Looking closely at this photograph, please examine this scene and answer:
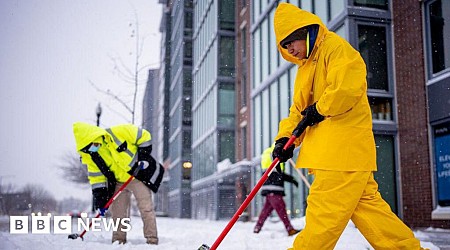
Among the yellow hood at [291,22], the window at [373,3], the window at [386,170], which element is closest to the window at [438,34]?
the window at [373,3]

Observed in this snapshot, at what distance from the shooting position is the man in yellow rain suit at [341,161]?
318cm

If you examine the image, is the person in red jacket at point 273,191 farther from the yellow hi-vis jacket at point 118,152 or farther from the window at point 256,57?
the window at point 256,57

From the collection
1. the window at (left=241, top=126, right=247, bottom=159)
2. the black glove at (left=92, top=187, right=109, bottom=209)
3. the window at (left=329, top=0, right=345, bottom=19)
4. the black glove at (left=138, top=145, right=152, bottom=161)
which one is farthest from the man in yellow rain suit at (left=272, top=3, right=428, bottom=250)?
the window at (left=241, top=126, right=247, bottom=159)

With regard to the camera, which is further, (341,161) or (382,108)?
(382,108)

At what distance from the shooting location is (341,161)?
3.21 meters

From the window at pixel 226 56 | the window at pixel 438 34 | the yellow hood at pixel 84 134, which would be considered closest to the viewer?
the yellow hood at pixel 84 134

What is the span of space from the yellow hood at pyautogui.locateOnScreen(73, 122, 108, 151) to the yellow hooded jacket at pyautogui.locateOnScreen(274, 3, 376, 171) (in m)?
3.34

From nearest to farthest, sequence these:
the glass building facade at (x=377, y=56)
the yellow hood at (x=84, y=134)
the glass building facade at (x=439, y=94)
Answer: the yellow hood at (x=84, y=134) < the glass building facade at (x=439, y=94) < the glass building facade at (x=377, y=56)

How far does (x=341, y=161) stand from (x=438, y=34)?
28.8 ft

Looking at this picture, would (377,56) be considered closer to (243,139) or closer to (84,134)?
(84,134)

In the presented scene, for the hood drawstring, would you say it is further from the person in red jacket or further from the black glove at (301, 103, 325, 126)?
the person in red jacket

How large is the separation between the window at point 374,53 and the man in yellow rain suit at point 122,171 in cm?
733

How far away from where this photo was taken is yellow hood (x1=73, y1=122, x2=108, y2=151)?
20.4ft

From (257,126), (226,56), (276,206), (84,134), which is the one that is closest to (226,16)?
(226,56)
